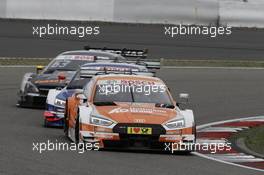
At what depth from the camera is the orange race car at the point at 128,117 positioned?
1272 cm

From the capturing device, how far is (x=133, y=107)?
13.3 metres

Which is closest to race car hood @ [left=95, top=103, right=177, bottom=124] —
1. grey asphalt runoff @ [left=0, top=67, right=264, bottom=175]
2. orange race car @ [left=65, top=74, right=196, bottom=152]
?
orange race car @ [left=65, top=74, right=196, bottom=152]

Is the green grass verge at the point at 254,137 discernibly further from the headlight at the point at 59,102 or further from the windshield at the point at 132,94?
the headlight at the point at 59,102

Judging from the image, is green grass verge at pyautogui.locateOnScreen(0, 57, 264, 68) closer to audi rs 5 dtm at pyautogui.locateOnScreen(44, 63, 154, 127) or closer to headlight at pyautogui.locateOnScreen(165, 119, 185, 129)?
audi rs 5 dtm at pyautogui.locateOnScreen(44, 63, 154, 127)

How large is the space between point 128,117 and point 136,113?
0.21 metres

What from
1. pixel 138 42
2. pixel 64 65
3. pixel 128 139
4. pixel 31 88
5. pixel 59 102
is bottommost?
pixel 128 139

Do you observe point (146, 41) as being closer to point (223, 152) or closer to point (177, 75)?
point (177, 75)

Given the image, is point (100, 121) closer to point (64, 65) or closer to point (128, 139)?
point (128, 139)

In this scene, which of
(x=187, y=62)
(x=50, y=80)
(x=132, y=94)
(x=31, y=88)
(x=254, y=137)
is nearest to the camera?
(x=132, y=94)

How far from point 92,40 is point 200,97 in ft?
29.1

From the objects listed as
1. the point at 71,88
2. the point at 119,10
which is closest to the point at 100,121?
the point at 71,88

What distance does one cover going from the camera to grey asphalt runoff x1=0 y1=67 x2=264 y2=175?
10961 mm

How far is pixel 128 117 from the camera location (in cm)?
1283

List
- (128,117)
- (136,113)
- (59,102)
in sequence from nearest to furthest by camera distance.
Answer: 1. (128,117)
2. (136,113)
3. (59,102)
